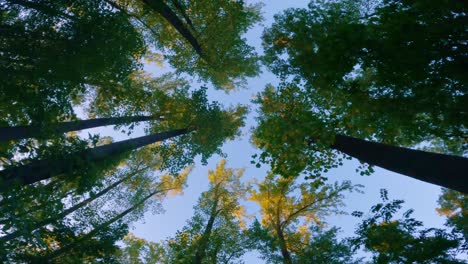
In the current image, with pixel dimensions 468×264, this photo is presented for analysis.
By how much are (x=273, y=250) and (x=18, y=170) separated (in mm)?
9869

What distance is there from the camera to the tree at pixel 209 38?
49.5 feet

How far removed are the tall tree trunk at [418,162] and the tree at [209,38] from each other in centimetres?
972

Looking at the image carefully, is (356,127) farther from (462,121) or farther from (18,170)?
(18,170)

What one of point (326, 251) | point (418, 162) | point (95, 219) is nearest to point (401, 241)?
point (418, 162)

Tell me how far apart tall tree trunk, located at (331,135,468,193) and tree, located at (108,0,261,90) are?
383 inches

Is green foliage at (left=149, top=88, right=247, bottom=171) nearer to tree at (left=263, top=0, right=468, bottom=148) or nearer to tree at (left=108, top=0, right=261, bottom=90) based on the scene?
tree at (left=108, top=0, right=261, bottom=90)

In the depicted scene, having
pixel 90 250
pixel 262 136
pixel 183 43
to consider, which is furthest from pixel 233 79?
pixel 90 250

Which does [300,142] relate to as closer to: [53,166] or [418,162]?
[418,162]

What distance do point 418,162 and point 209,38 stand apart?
12.5 metres

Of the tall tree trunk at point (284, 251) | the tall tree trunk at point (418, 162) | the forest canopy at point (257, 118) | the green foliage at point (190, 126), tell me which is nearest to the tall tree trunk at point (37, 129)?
the forest canopy at point (257, 118)

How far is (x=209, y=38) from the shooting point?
15648 mm

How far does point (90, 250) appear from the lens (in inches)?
356

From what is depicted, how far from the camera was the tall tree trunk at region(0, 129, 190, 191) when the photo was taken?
659 cm

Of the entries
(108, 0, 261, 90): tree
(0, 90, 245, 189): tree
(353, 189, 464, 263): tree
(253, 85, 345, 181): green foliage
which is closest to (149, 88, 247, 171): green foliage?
(0, 90, 245, 189): tree
